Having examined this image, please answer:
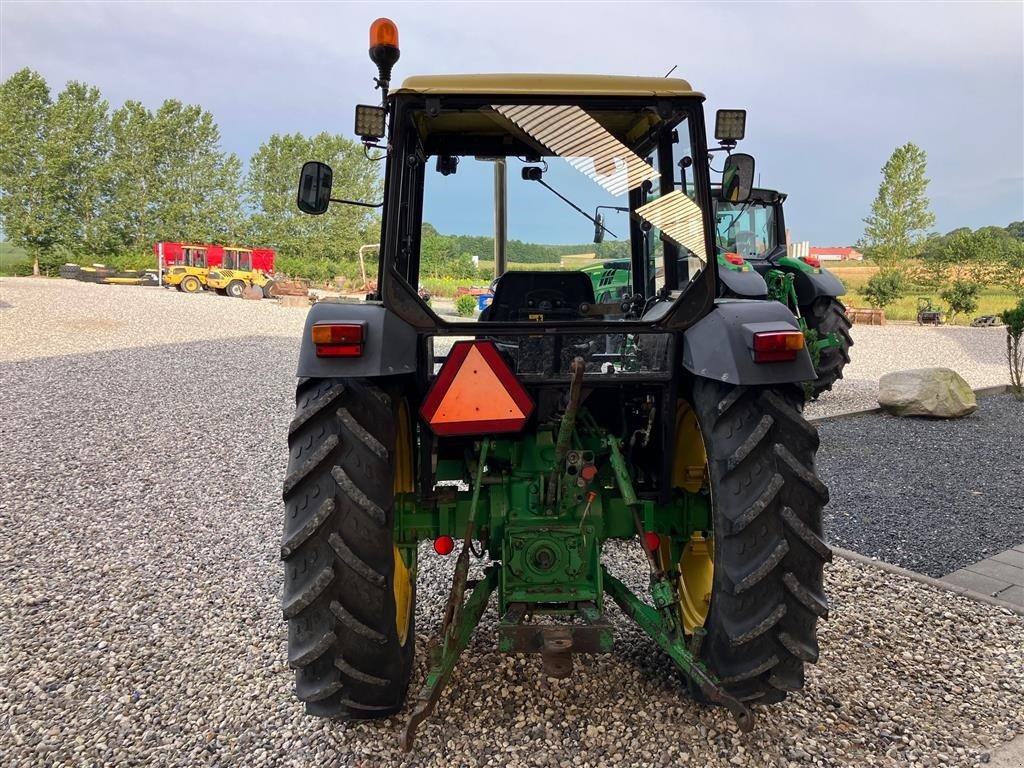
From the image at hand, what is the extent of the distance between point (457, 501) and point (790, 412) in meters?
1.22

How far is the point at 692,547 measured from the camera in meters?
3.07

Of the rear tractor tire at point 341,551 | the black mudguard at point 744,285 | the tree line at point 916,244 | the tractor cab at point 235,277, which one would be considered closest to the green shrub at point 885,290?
the tree line at point 916,244

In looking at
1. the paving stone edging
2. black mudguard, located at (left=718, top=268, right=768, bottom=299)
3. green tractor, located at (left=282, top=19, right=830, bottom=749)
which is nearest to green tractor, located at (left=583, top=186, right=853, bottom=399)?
black mudguard, located at (left=718, top=268, right=768, bottom=299)

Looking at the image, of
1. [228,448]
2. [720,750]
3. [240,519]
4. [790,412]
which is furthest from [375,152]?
[228,448]

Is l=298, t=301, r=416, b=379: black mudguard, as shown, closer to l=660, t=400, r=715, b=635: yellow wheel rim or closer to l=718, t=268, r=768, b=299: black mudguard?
l=660, t=400, r=715, b=635: yellow wheel rim

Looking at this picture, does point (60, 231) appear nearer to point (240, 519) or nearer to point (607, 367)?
point (240, 519)

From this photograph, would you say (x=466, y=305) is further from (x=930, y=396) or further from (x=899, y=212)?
(x=899, y=212)

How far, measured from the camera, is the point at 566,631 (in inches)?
94.0

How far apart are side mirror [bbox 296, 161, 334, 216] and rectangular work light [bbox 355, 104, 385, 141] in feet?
0.77

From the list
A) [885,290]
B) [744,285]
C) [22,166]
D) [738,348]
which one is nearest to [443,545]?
[738,348]

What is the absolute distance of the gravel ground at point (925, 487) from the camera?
4.48 meters

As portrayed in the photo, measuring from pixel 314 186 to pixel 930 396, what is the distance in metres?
7.38

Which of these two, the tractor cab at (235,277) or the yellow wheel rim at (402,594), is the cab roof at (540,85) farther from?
the tractor cab at (235,277)

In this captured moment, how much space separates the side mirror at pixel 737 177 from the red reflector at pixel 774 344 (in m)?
0.85
